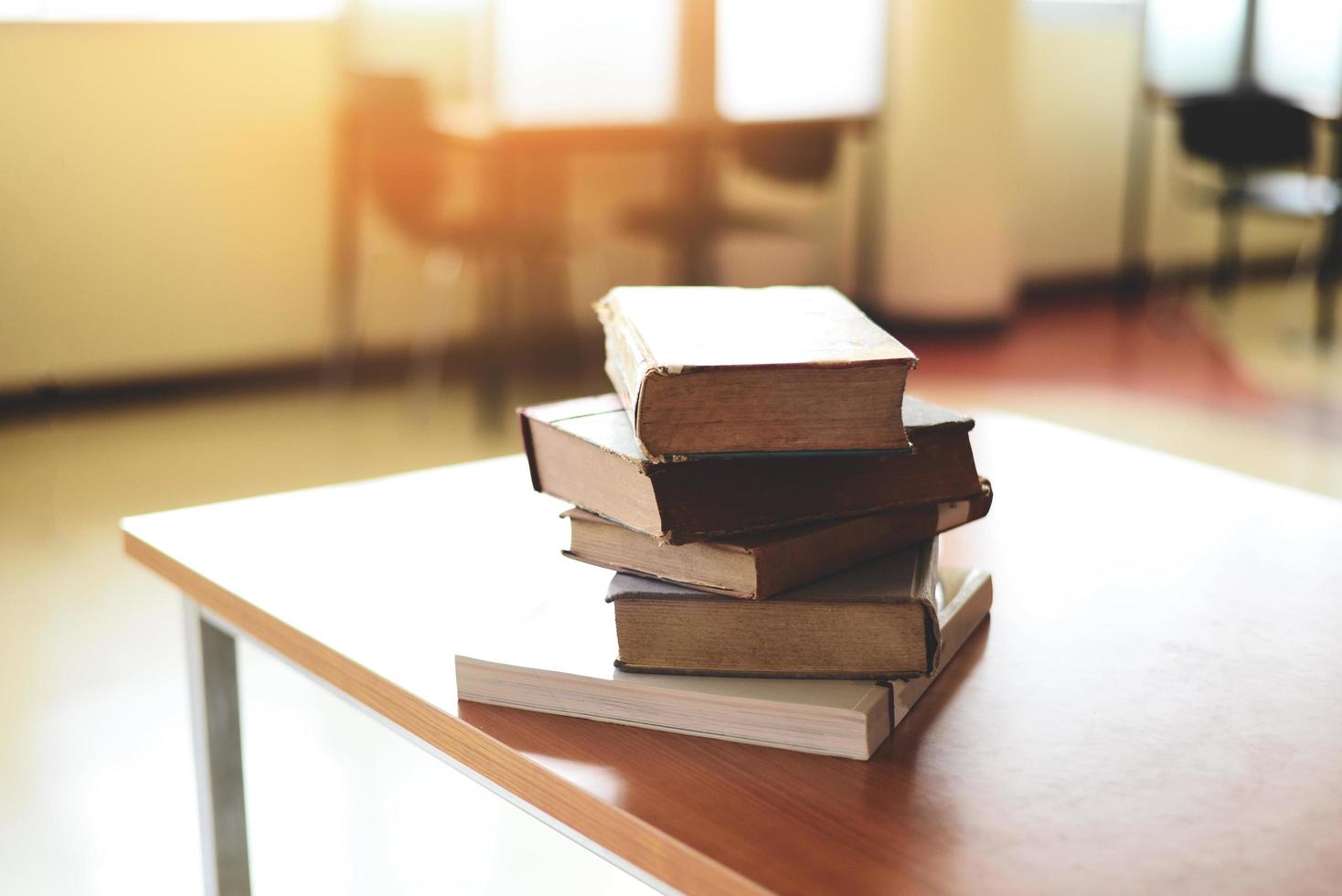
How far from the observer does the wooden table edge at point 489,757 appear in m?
0.58

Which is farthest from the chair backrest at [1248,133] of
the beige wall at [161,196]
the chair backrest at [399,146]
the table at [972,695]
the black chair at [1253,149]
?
the table at [972,695]

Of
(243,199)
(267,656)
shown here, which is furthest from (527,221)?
(267,656)

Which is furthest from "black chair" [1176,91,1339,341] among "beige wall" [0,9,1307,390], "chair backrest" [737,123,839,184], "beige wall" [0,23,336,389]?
"beige wall" [0,23,336,389]

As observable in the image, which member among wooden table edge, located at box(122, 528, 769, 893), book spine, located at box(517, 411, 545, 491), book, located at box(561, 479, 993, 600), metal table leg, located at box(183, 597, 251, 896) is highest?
book spine, located at box(517, 411, 545, 491)

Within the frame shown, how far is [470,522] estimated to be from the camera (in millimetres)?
1061

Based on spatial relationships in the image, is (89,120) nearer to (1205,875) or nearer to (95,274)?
(95,274)

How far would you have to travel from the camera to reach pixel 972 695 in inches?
28.8

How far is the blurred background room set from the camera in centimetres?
327

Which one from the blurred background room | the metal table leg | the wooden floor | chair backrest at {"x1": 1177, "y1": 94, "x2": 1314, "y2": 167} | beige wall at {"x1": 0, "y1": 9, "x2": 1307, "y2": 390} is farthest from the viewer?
chair backrest at {"x1": 1177, "y1": 94, "x2": 1314, "y2": 167}

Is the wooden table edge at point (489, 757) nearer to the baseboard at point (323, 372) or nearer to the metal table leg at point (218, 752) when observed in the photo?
the metal table leg at point (218, 752)

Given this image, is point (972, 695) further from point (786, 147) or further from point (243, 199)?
point (786, 147)

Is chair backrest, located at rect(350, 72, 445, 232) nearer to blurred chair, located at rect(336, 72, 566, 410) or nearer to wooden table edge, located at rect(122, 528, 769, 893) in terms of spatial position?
blurred chair, located at rect(336, 72, 566, 410)

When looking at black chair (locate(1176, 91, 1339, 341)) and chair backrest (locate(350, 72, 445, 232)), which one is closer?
chair backrest (locate(350, 72, 445, 232))

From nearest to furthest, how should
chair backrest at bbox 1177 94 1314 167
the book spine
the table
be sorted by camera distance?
1. the table
2. the book spine
3. chair backrest at bbox 1177 94 1314 167
